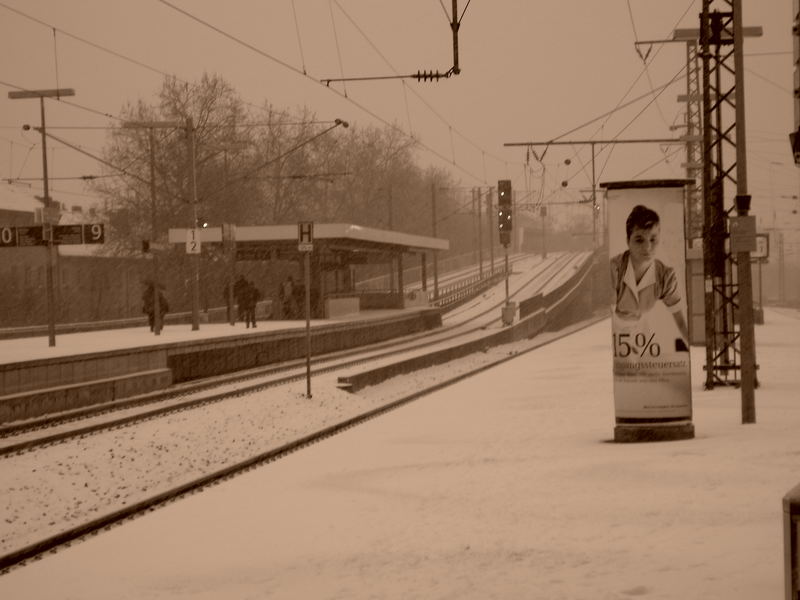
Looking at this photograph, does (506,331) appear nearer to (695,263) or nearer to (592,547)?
(695,263)

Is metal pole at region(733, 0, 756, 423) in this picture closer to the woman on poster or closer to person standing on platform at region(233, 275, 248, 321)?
the woman on poster

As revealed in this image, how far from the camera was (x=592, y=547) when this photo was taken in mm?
9305

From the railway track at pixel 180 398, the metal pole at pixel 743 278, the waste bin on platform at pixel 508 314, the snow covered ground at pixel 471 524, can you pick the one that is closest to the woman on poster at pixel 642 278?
the snow covered ground at pixel 471 524

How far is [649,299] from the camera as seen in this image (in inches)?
600

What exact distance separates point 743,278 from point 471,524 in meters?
7.20

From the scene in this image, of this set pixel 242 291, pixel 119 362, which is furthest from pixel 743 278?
pixel 242 291

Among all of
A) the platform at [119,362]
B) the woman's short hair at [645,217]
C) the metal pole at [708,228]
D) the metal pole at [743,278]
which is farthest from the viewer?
the platform at [119,362]

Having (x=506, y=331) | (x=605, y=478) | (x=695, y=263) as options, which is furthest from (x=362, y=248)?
(x=605, y=478)

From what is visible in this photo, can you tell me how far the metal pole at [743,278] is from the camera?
1638 cm

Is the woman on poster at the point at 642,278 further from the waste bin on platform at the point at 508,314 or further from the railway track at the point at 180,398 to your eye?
the waste bin on platform at the point at 508,314

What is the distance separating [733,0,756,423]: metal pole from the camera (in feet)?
53.7

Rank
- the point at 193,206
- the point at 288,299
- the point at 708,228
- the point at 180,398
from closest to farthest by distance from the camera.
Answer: the point at 708,228 → the point at 180,398 → the point at 193,206 → the point at 288,299

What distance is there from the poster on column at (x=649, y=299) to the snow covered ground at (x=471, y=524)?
54 cm

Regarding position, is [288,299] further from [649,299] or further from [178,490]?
[178,490]
